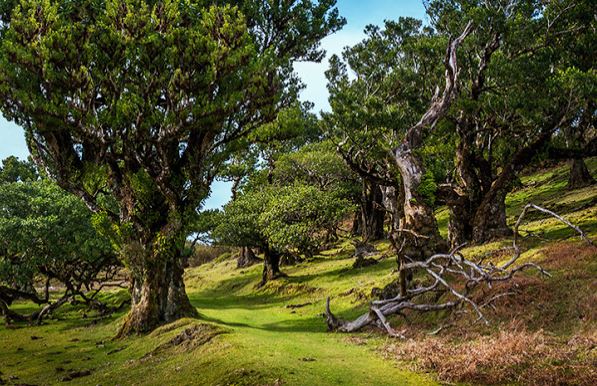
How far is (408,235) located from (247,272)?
105 ft

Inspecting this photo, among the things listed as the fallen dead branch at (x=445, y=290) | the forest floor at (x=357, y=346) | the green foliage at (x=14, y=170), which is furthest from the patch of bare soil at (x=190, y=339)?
the green foliage at (x=14, y=170)

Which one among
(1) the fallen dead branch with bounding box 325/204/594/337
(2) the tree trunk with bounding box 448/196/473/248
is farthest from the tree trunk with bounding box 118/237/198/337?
(2) the tree trunk with bounding box 448/196/473/248

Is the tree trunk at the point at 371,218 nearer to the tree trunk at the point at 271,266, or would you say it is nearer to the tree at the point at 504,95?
the tree trunk at the point at 271,266

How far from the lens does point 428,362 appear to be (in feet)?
41.0

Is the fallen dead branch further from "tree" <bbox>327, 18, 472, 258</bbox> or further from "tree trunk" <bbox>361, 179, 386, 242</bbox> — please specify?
"tree trunk" <bbox>361, 179, 386, 242</bbox>

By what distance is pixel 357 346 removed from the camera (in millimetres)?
16516

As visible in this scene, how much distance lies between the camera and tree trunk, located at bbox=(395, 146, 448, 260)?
1017 inches

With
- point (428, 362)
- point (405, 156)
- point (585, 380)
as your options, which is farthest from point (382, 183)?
point (585, 380)

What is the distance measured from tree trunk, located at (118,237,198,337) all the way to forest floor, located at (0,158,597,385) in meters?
1.32

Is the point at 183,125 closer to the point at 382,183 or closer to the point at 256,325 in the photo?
the point at 256,325

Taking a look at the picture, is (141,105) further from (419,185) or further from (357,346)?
(419,185)

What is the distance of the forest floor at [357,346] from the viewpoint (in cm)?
1166

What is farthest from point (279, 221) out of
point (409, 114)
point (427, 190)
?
point (427, 190)

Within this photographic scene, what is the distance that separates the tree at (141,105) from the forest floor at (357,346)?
4.71m
